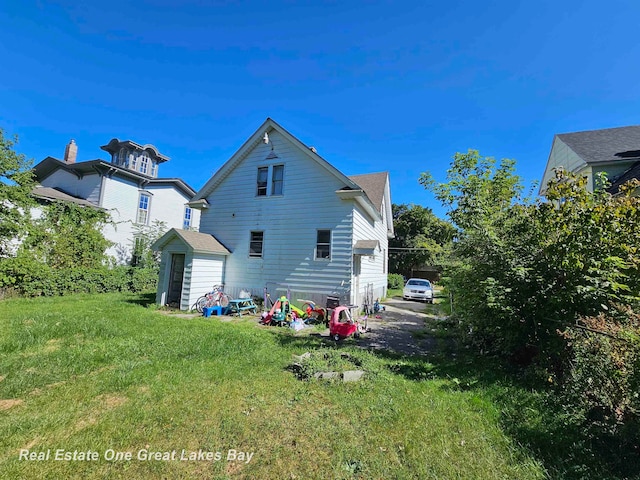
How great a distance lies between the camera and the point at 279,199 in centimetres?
1269

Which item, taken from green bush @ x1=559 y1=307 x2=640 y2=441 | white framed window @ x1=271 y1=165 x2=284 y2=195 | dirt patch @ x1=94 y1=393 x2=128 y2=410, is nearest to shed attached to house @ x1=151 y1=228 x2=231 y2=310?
white framed window @ x1=271 y1=165 x2=284 y2=195

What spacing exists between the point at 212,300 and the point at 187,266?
1.83 m

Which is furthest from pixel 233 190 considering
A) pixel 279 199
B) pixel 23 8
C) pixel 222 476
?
pixel 222 476

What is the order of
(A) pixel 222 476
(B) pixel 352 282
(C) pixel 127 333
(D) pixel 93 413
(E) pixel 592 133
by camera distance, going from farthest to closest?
(E) pixel 592 133
(B) pixel 352 282
(C) pixel 127 333
(D) pixel 93 413
(A) pixel 222 476

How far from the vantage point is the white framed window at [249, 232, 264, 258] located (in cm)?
1293

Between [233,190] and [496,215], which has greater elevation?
[233,190]

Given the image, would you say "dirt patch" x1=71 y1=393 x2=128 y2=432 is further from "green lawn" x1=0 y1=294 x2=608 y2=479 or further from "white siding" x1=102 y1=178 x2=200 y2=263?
"white siding" x1=102 y1=178 x2=200 y2=263

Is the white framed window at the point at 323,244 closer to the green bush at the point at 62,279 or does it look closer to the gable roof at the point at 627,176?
the green bush at the point at 62,279

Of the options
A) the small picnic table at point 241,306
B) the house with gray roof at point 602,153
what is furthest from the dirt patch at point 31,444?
the house with gray roof at point 602,153

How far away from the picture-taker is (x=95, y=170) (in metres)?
18.7

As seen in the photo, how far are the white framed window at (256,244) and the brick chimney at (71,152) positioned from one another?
20.0m

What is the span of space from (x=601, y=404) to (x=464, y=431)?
5.57ft

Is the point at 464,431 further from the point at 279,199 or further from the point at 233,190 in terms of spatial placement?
the point at 233,190

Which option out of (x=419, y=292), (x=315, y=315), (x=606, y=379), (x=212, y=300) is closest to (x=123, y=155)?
(x=212, y=300)
